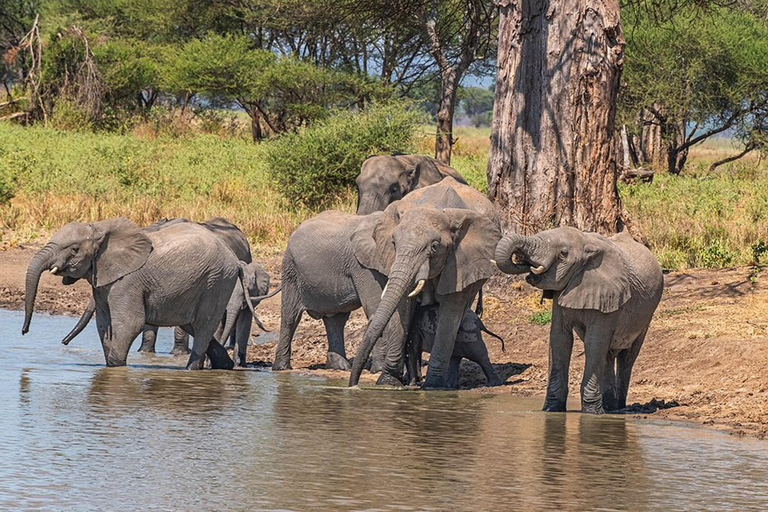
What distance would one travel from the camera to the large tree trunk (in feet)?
39.7

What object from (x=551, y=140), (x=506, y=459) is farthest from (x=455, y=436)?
(x=551, y=140)

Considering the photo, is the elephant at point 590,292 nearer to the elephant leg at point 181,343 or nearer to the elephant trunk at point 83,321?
the elephant trunk at point 83,321

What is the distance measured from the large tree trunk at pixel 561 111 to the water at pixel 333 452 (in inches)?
149

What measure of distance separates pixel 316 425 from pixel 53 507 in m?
2.48

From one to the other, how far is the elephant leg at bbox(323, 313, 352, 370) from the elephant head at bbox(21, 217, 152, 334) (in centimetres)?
179

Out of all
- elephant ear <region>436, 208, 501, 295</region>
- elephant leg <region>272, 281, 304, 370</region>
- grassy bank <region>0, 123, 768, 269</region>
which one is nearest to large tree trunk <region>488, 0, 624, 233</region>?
grassy bank <region>0, 123, 768, 269</region>

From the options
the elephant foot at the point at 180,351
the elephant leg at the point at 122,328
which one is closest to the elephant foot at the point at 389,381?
the elephant leg at the point at 122,328

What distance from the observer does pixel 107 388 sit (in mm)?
8633

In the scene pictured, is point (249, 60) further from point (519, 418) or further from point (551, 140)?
point (519, 418)

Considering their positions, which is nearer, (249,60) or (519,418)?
(519,418)

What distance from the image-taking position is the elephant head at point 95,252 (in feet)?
31.8

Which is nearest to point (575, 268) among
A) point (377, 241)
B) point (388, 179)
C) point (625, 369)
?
point (625, 369)

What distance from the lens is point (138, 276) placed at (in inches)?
389

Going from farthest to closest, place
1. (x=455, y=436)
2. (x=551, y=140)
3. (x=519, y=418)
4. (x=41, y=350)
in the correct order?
(x=551, y=140)
(x=41, y=350)
(x=519, y=418)
(x=455, y=436)
